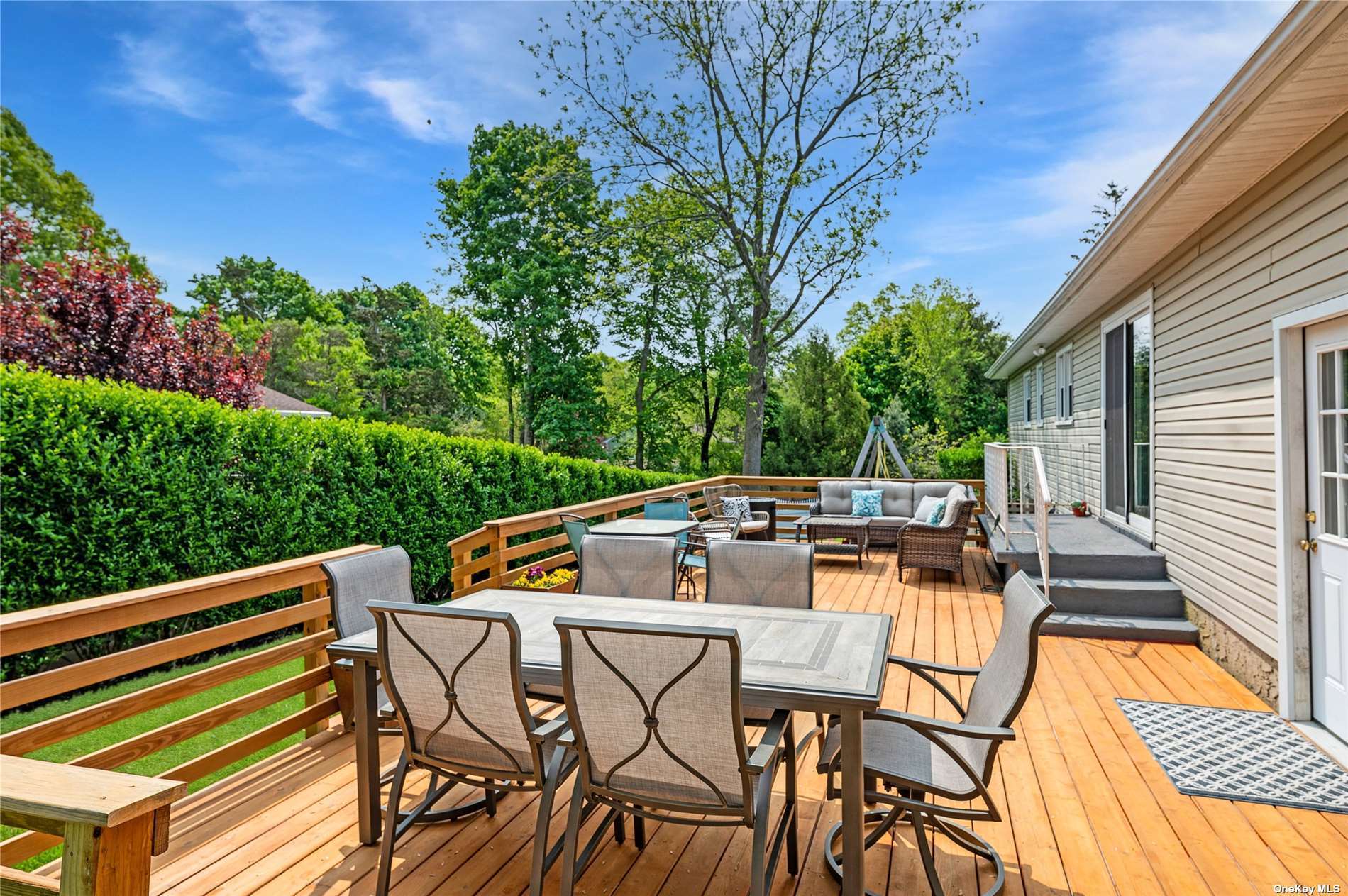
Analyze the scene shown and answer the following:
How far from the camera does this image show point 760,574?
3.39m

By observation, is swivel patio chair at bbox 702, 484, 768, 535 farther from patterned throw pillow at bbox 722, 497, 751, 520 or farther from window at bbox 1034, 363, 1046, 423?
window at bbox 1034, 363, 1046, 423

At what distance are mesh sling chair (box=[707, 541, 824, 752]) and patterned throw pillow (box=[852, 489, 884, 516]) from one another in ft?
21.8

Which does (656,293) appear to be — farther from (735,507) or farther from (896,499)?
(735,507)

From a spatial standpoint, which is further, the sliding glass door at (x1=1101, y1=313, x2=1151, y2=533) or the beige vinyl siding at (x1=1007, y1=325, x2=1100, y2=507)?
the beige vinyl siding at (x1=1007, y1=325, x2=1100, y2=507)

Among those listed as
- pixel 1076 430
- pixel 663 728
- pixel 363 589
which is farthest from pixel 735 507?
pixel 663 728

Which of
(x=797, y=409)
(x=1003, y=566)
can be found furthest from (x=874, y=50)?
(x=1003, y=566)

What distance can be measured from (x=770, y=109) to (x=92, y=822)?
14297 millimetres

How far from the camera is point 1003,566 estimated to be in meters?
7.65

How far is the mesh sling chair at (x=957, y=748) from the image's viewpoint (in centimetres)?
209

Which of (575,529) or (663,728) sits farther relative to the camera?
(575,529)

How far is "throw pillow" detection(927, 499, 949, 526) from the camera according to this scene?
8.21 metres

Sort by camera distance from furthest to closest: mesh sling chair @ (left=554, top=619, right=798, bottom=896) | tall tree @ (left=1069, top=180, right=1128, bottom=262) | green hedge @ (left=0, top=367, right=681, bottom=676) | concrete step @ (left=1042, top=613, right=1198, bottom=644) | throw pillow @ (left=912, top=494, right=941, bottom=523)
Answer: tall tree @ (left=1069, top=180, right=1128, bottom=262), throw pillow @ (left=912, top=494, right=941, bottom=523), concrete step @ (left=1042, top=613, right=1198, bottom=644), green hedge @ (left=0, top=367, right=681, bottom=676), mesh sling chair @ (left=554, top=619, right=798, bottom=896)

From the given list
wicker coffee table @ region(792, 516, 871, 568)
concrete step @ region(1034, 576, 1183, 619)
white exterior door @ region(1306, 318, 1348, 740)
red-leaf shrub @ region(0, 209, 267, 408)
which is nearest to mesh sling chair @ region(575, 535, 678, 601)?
white exterior door @ region(1306, 318, 1348, 740)

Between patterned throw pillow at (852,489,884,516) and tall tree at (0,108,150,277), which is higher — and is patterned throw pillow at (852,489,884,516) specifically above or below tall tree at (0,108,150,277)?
below
